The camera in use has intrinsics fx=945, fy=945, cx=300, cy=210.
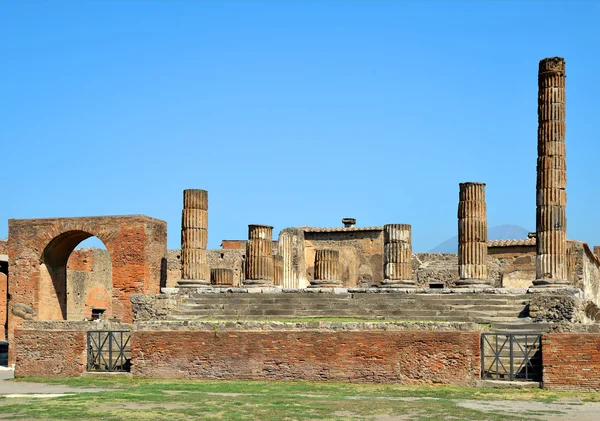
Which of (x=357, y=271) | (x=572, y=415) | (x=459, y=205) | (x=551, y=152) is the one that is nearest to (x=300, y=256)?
(x=357, y=271)

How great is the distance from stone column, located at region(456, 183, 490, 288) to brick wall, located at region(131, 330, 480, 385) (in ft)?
21.9

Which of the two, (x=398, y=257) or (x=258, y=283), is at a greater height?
(x=398, y=257)

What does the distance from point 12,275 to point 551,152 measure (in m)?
13.6

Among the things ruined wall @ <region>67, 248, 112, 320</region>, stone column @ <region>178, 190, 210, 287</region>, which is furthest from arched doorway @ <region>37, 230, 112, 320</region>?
stone column @ <region>178, 190, 210, 287</region>

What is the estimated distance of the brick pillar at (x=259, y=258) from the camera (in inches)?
930

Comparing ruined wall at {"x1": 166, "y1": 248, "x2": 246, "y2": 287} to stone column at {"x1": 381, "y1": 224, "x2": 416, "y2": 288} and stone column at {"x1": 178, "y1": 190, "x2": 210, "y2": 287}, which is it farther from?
stone column at {"x1": 381, "y1": 224, "x2": 416, "y2": 288}

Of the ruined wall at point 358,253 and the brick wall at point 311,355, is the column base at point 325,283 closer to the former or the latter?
the brick wall at point 311,355

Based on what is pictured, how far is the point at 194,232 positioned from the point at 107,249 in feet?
7.34

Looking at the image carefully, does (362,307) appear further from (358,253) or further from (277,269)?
(358,253)

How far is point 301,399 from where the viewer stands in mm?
12961

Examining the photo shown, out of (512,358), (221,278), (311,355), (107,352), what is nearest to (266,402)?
(311,355)

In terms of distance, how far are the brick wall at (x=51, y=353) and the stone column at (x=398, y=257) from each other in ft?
26.0

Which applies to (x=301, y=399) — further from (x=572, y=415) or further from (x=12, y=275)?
(x=12, y=275)

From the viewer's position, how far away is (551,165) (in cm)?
2053
